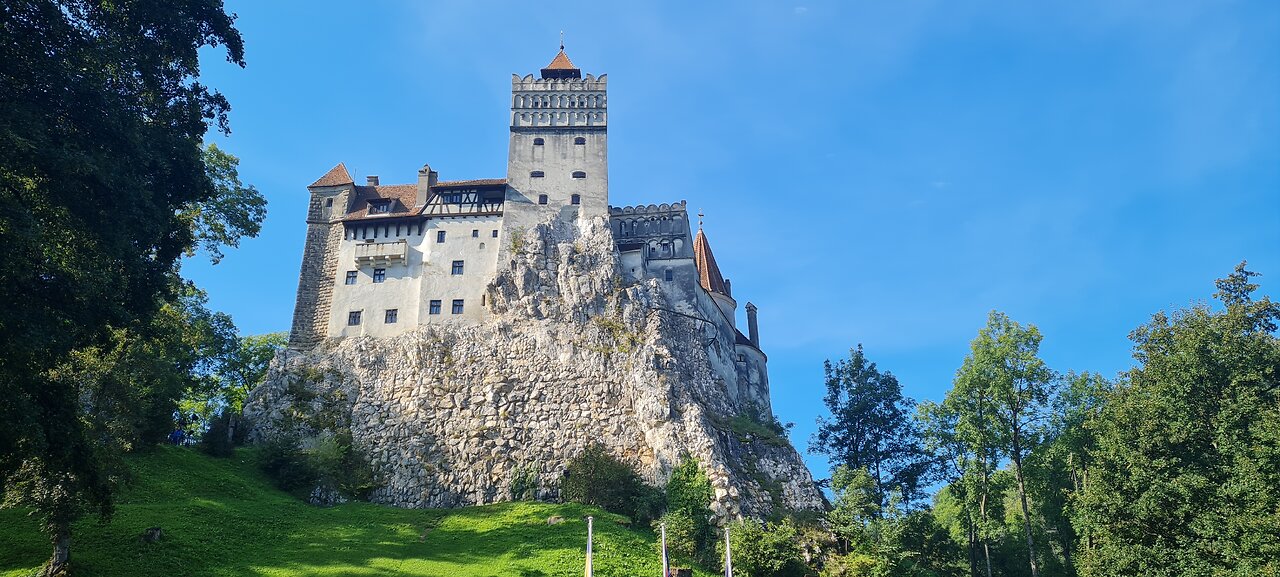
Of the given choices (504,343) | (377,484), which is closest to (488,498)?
(377,484)

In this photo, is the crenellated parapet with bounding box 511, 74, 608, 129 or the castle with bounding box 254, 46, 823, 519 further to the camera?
the crenellated parapet with bounding box 511, 74, 608, 129

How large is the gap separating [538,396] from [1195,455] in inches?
1298

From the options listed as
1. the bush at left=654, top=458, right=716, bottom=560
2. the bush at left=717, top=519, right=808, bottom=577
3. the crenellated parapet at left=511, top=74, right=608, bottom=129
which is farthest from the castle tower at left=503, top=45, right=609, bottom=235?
the bush at left=717, top=519, right=808, bottom=577

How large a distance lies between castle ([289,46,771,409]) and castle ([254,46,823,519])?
4.6 inches

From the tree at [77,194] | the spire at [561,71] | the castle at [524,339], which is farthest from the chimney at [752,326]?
the tree at [77,194]

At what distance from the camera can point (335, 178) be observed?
65875 mm

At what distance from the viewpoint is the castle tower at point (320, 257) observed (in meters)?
59.9

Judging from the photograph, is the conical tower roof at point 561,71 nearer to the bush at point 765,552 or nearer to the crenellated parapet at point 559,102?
the crenellated parapet at point 559,102

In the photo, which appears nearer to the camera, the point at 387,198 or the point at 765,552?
the point at 765,552

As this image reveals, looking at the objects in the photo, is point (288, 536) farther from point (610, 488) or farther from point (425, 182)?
point (425, 182)

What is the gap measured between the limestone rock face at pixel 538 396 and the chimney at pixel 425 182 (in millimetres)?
7656

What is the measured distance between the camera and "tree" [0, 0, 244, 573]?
2370cm

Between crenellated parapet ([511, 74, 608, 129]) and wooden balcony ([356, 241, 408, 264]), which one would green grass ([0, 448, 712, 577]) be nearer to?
wooden balcony ([356, 241, 408, 264])

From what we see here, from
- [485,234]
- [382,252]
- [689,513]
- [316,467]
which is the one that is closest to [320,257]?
[382,252]
